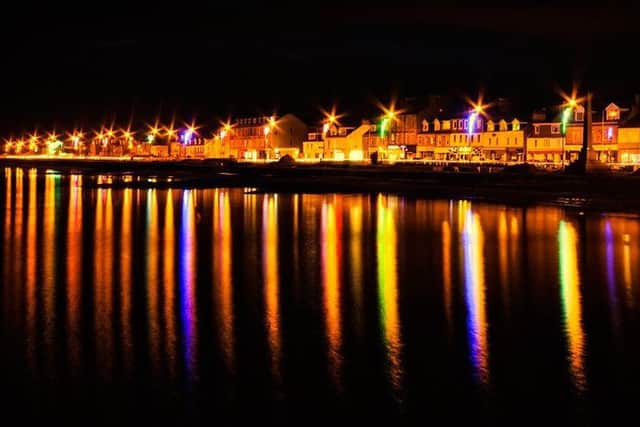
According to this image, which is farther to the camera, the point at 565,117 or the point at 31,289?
the point at 565,117

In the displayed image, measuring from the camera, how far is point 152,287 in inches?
742

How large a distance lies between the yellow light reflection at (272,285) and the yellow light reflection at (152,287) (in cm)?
192

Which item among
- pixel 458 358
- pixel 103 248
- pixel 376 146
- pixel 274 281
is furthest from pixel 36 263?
pixel 376 146

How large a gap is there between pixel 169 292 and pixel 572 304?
8996mm

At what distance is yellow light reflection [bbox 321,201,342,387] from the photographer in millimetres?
12875

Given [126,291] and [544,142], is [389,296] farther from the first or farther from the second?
[544,142]

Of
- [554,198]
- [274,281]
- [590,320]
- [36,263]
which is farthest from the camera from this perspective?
[554,198]

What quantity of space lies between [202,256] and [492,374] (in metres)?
14.0

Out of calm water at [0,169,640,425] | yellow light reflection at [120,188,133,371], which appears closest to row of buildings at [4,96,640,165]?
calm water at [0,169,640,425]

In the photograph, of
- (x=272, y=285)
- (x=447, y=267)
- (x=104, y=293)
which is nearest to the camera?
(x=104, y=293)

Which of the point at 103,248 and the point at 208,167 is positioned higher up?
the point at 208,167

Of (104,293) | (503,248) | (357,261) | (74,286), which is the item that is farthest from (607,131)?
(104,293)

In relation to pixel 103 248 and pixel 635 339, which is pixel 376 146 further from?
pixel 635 339

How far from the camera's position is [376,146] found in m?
103
